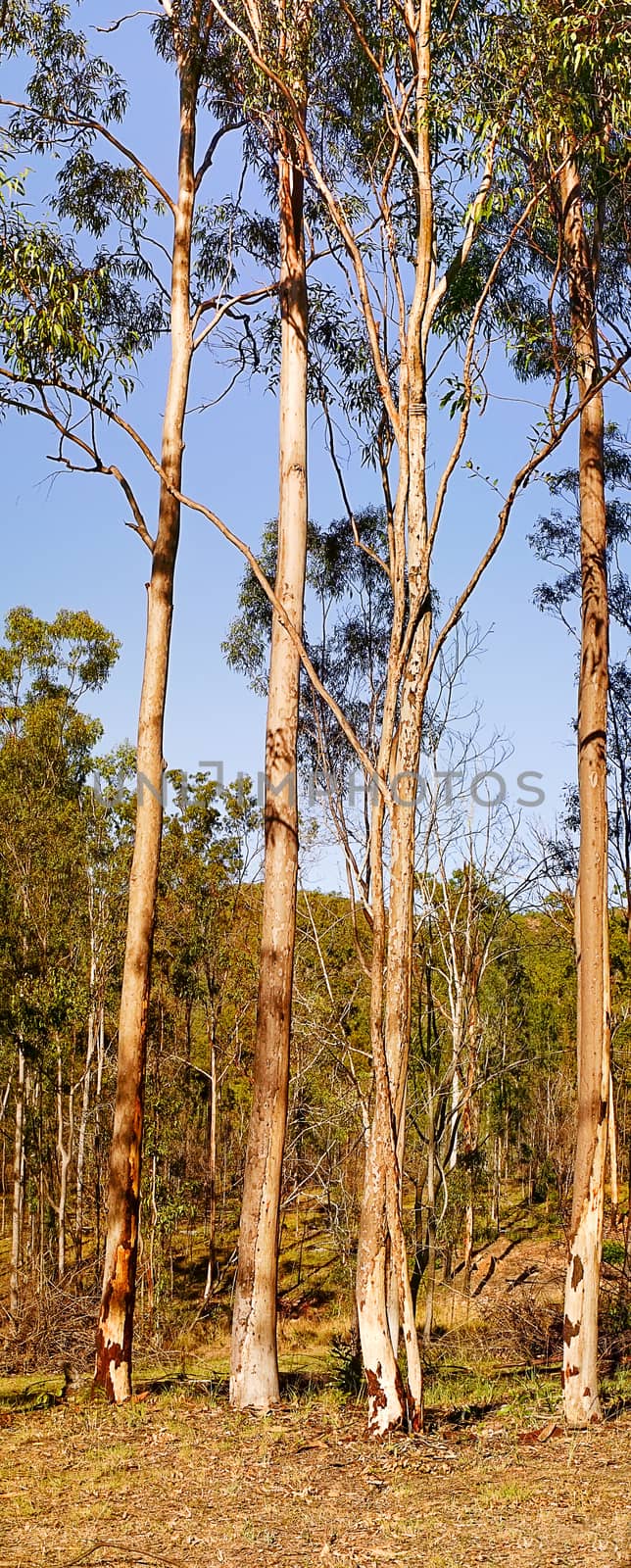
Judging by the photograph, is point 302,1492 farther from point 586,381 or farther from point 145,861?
point 586,381

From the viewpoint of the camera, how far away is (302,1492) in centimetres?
495

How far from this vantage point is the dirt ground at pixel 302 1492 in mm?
4215

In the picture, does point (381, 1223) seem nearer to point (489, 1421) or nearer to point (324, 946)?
point (489, 1421)

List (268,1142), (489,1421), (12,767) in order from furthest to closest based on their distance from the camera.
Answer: (12,767) < (268,1142) < (489,1421)

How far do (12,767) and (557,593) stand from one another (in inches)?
389

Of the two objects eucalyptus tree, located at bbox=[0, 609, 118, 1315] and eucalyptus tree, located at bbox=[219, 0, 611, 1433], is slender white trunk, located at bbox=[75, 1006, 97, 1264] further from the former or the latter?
eucalyptus tree, located at bbox=[219, 0, 611, 1433]

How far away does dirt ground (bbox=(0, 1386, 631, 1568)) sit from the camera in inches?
166

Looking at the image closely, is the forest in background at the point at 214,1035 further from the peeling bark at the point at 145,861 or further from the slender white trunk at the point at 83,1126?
the peeling bark at the point at 145,861

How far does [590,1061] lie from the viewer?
22.6 ft

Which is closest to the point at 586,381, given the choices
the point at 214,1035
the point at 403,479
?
the point at 403,479

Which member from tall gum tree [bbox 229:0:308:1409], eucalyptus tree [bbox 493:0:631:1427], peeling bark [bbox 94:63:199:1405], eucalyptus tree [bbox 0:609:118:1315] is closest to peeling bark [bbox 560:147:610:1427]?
eucalyptus tree [bbox 493:0:631:1427]

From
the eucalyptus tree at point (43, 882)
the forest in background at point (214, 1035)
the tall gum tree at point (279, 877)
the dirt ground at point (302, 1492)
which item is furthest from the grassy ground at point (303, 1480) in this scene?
the eucalyptus tree at point (43, 882)

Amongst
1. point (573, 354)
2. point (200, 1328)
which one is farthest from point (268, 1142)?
point (200, 1328)

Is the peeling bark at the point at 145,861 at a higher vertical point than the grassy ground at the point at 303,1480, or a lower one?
higher
